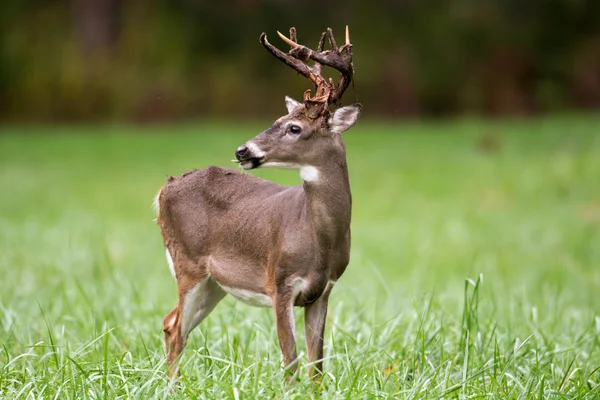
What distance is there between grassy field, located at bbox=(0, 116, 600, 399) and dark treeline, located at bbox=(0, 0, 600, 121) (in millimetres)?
1513

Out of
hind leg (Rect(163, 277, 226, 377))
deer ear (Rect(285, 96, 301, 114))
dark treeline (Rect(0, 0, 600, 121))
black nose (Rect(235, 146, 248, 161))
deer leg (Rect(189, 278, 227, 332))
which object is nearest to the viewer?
black nose (Rect(235, 146, 248, 161))

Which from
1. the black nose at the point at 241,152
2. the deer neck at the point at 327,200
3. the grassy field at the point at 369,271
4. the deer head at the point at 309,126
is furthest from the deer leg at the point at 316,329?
the black nose at the point at 241,152

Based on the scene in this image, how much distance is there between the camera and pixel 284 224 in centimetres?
423

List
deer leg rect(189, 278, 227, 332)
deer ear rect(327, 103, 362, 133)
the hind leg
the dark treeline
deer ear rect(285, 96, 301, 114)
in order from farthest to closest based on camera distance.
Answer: the dark treeline < deer leg rect(189, 278, 227, 332) < the hind leg < deer ear rect(285, 96, 301, 114) < deer ear rect(327, 103, 362, 133)

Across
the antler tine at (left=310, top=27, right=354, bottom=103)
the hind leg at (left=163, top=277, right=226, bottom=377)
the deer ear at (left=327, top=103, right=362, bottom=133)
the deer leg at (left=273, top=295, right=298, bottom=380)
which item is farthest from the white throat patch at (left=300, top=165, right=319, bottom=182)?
the hind leg at (left=163, top=277, right=226, bottom=377)

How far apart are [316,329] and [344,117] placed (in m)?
0.98

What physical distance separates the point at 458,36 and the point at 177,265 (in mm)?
19686

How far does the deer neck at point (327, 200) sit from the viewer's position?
4.14 metres

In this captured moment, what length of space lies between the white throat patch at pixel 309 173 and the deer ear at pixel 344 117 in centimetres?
21

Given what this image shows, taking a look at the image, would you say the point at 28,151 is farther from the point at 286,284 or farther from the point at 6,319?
the point at 286,284

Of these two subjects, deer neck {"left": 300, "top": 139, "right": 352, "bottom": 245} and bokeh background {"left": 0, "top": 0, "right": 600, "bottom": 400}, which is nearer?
deer neck {"left": 300, "top": 139, "right": 352, "bottom": 245}

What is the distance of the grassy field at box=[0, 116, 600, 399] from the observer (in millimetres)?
4363

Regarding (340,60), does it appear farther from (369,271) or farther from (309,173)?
(369,271)

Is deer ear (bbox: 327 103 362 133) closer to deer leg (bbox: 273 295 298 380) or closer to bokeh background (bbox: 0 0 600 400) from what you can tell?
deer leg (bbox: 273 295 298 380)
